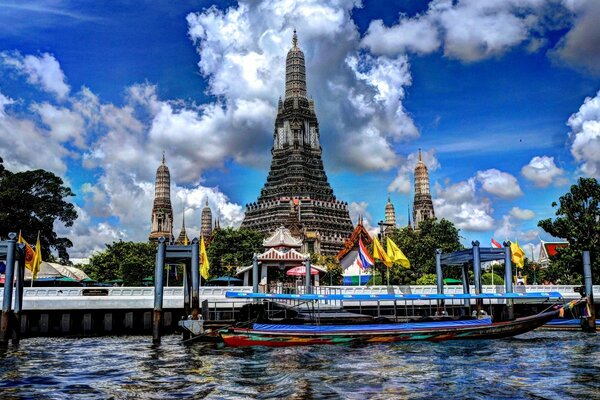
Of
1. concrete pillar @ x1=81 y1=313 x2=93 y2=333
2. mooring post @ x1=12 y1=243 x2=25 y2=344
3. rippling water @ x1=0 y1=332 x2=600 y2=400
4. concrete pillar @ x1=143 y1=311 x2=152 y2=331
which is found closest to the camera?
rippling water @ x1=0 y1=332 x2=600 y2=400

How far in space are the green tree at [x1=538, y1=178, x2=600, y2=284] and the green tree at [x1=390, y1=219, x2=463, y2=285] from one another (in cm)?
2163

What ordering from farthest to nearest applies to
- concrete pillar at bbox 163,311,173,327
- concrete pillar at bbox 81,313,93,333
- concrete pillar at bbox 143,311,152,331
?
concrete pillar at bbox 163,311,173,327, concrete pillar at bbox 143,311,152,331, concrete pillar at bbox 81,313,93,333

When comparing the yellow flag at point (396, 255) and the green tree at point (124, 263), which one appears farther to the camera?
the green tree at point (124, 263)

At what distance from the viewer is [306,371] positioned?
20609 millimetres

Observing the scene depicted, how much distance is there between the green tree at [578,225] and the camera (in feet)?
140

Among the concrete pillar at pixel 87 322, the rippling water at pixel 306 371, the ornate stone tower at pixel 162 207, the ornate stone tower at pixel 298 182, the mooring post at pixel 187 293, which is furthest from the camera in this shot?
the ornate stone tower at pixel 162 207

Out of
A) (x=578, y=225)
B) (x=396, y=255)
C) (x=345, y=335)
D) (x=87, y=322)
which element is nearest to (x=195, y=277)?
(x=345, y=335)

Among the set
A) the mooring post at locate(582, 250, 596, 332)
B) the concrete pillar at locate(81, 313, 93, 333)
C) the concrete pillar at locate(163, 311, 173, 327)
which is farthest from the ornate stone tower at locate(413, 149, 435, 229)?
the concrete pillar at locate(81, 313, 93, 333)

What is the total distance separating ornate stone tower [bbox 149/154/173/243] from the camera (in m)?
125

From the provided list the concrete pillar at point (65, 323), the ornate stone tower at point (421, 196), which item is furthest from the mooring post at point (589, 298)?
the ornate stone tower at point (421, 196)

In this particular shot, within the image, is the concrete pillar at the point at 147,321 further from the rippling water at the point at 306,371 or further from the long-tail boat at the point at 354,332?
the long-tail boat at the point at 354,332

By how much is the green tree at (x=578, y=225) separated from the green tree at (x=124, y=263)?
143 feet

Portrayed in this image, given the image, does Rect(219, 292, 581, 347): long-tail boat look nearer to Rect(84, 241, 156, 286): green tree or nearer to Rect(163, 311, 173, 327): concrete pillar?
Rect(163, 311, 173, 327): concrete pillar

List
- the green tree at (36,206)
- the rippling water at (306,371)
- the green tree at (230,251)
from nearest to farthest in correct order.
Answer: the rippling water at (306,371), the green tree at (36,206), the green tree at (230,251)
